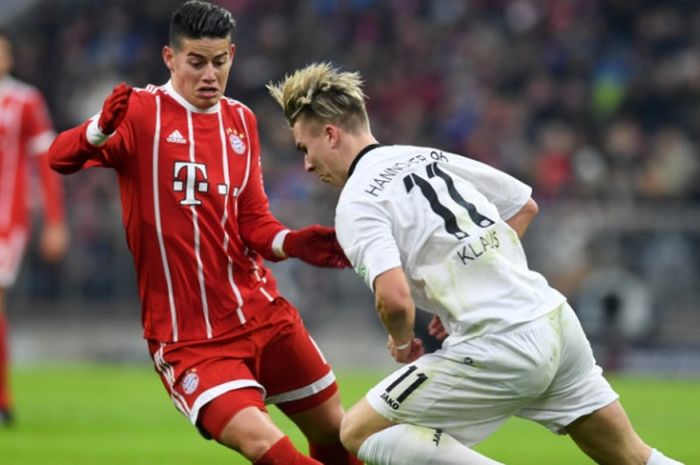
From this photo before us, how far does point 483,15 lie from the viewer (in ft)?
71.2

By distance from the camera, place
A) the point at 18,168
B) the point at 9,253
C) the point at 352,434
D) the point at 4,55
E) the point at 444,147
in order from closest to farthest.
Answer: the point at 352,434 → the point at 4,55 → the point at 9,253 → the point at 18,168 → the point at 444,147

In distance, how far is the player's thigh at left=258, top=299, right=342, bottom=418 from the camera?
6387mm

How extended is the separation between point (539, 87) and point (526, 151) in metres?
1.55

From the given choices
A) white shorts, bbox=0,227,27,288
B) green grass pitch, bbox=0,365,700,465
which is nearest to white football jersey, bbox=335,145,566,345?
green grass pitch, bbox=0,365,700,465

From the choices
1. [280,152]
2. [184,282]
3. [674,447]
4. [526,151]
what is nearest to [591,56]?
[526,151]

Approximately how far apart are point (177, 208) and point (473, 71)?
49.5ft

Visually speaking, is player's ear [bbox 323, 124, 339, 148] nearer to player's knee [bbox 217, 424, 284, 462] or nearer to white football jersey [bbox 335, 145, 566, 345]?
white football jersey [bbox 335, 145, 566, 345]

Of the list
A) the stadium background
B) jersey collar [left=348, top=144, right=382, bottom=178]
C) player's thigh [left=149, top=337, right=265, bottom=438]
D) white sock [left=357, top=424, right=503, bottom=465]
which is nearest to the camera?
white sock [left=357, top=424, right=503, bottom=465]

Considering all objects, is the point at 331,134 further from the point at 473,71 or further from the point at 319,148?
the point at 473,71

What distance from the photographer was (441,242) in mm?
5551

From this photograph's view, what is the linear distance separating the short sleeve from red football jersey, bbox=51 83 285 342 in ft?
2.83

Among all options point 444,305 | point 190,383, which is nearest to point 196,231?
point 190,383

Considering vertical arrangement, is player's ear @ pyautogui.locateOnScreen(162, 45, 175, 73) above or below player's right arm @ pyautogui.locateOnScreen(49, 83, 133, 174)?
→ above

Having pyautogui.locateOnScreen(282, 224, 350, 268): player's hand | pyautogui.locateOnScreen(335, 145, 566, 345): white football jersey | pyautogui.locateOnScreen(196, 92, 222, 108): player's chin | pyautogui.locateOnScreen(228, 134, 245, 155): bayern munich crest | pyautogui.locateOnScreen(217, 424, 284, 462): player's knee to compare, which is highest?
pyautogui.locateOnScreen(196, 92, 222, 108): player's chin
